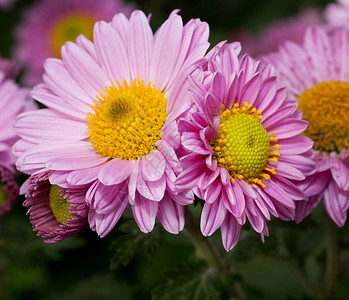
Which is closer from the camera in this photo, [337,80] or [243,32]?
[337,80]

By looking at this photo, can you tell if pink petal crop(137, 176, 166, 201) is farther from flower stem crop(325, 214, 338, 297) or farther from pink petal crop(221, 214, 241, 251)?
flower stem crop(325, 214, 338, 297)

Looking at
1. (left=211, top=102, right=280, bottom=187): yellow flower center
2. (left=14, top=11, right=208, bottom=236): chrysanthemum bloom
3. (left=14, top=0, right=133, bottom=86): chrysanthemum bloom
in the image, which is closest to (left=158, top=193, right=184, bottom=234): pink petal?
(left=14, top=11, right=208, bottom=236): chrysanthemum bloom

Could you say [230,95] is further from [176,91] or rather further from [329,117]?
[329,117]

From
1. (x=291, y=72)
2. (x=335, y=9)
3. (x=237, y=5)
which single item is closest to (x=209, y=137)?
(x=291, y=72)

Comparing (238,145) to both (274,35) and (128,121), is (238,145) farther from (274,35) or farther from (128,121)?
(274,35)

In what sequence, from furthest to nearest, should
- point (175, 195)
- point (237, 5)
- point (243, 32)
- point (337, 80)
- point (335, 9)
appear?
point (237, 5), point (243, 32), point (335, 9), point (337, 80), point (175, 195)
